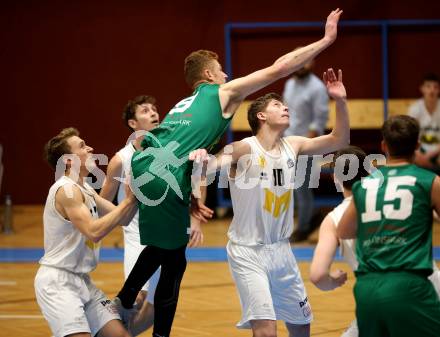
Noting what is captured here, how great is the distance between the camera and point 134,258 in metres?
6.83

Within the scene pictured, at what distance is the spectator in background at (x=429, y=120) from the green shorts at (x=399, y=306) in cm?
808

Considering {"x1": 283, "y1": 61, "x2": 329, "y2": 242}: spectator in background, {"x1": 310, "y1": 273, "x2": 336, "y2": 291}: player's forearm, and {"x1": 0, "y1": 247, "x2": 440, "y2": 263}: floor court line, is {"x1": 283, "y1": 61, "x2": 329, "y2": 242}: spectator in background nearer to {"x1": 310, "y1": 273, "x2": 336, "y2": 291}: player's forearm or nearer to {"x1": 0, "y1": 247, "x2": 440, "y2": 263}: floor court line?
{"x1": 0, "y1": 247, "x2": 440, "y2": 263}: floor court line

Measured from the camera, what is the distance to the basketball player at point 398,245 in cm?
421

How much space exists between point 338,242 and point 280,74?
1336 millimetres

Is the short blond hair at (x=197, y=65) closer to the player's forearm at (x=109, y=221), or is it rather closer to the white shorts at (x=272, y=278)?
the player's forearm at (x=109, y=221)

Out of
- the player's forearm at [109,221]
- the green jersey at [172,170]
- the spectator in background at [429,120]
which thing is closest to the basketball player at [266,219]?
the green jersey at [172,170]

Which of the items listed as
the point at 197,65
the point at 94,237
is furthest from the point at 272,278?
the point at 197,65

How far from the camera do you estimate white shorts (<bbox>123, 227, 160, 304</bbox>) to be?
682 centimetres

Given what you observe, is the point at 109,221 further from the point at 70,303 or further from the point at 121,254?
the point at 121,254

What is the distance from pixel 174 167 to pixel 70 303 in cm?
103

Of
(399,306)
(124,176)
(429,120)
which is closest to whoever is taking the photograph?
(399,306)

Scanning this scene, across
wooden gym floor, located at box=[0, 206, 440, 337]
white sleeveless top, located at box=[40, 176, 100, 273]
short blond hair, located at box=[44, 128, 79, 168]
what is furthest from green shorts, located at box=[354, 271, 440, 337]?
wooden gym floor, located at box=[0, 206, 440, 337]

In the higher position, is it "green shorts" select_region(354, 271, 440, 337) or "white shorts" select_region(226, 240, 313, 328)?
"green shorts" select_region(354, 271, 440, 337)

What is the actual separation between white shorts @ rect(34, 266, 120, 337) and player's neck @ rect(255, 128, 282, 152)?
1.44 metres
